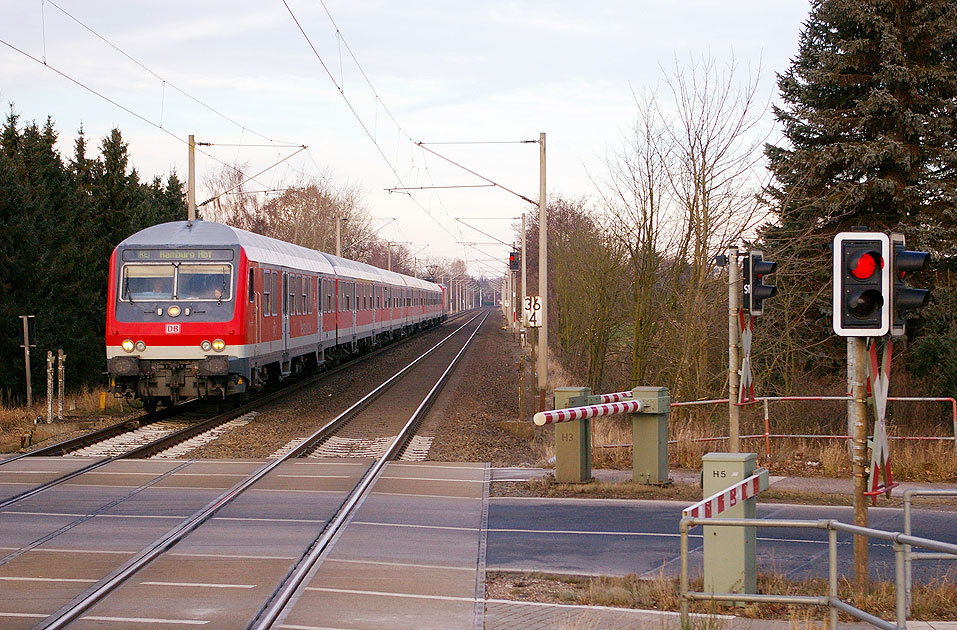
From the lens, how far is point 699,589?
26.5ft

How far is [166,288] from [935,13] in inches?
Result: 735

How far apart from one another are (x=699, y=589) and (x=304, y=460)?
7941mm

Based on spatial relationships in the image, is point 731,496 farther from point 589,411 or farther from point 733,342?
point 589,411

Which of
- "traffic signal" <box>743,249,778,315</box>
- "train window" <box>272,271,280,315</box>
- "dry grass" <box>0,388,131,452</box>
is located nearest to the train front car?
"dry grass" <box>0,388,131,452</box>

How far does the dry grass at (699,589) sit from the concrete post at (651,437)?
4.41 m

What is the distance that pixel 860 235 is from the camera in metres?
7.24

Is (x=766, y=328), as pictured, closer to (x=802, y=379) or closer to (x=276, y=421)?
(x=802, y=379)

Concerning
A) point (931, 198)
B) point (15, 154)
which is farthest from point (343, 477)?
point (15, 154)

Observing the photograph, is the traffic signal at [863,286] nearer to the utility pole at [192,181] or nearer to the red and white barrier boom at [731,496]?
the red and white barrier boom at [731,496]

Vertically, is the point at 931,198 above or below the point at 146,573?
above

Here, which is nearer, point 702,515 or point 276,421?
point 702,515

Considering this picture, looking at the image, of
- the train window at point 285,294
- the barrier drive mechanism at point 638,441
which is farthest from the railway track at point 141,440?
the barrier drive mechanism at point 638,441

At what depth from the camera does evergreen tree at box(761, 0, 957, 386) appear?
23.0 metres

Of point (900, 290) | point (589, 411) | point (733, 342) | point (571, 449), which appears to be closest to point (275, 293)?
point (571, 449)
